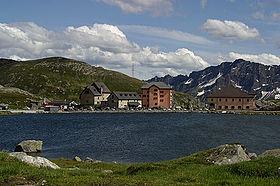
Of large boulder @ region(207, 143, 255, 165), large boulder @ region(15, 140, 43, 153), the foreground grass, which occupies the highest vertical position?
the foreground grass

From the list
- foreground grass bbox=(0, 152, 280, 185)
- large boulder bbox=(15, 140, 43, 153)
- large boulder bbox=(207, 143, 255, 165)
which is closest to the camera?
foreground grass bbox=(0, 152, 280, 185)

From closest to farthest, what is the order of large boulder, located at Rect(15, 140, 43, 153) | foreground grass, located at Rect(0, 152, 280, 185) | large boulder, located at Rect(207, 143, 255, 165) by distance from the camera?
1. foreground grass, located at Rect(0, 152, 280, 185)
2. large boulder, located at Rect(207, 143, 255, 165)
3. large boulder, located at Rect(15, 140, 43, 153)

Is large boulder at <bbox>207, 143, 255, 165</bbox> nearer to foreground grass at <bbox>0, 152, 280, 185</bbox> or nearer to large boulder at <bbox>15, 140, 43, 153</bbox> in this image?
foreground grass at <bbox>0, 152, 280, 185</bbox>

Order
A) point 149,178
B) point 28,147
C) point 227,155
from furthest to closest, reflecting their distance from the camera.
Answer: point 28,147 → point 227,155 → point 149,178

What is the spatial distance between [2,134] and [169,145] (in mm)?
50250

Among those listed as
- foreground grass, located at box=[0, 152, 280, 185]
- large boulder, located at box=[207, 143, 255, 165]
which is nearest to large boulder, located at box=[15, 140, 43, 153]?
foreground grass, located at box=[0, 152, 280, 185]

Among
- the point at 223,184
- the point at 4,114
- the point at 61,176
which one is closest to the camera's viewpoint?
the point at 223,184

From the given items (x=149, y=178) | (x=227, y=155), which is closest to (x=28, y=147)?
(x=227, y=155)

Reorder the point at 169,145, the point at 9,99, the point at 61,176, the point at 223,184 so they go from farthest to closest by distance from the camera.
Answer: the point at 9,99, the point at 169,145, the point at 61,176, the point at 223,184

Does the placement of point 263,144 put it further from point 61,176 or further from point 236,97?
point 236,97

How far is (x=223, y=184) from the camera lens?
14609mm

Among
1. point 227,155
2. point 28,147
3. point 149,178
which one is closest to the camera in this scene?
point 149,178

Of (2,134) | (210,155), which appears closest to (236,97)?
(2,134)

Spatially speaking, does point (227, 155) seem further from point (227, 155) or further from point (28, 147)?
point (28, 147)
